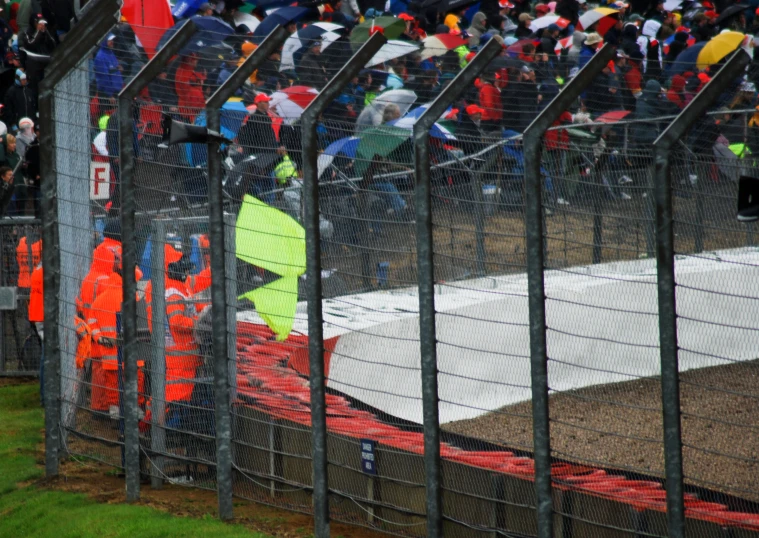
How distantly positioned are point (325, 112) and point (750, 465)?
3217mm

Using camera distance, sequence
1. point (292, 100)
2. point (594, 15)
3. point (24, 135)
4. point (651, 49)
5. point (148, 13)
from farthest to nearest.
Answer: point (594, 15) < point (24, 135) < point (651, 49) < point (148, 13) < point (292, 100)

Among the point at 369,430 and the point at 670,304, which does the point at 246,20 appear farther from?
the point at 670,304

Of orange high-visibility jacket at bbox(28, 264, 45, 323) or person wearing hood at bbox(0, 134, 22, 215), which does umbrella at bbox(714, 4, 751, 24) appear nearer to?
person wearing hood at bbox(0, 134, 22, 215)

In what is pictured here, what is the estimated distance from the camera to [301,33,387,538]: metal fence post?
670 cm

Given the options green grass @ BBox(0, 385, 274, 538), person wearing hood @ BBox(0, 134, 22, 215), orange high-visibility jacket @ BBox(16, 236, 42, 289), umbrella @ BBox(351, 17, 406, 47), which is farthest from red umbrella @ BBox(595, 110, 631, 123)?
umbrella @ BBox(351, 17, 406, 47)

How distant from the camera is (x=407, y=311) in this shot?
22.7 feet

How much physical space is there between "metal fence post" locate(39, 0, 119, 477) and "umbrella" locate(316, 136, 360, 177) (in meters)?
2.37

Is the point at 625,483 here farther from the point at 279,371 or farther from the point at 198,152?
the point at 198,152

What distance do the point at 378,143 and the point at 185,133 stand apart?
3.61ft

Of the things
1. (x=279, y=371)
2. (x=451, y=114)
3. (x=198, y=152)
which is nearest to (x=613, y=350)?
(x=451, y=114)

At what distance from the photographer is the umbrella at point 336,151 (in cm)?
677

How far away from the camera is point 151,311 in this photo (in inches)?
326

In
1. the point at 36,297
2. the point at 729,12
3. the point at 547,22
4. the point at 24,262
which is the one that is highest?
the point at 547,22

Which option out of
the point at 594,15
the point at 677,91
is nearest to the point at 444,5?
the point at 594,15
